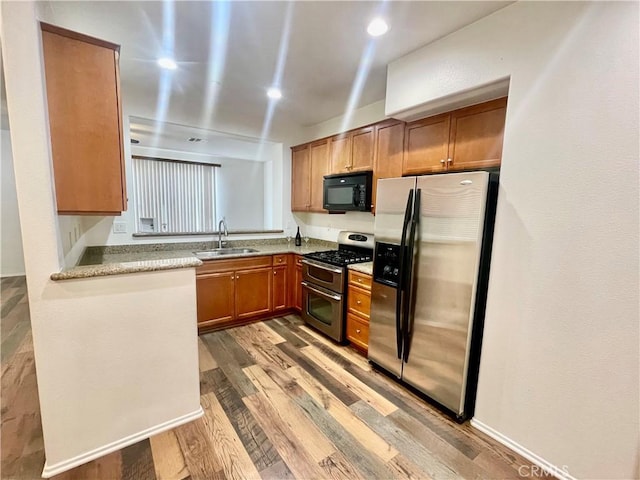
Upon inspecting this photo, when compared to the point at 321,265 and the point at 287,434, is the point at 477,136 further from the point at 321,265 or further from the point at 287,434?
the point at 287,434

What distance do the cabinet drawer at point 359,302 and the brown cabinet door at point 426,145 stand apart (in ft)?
3.99

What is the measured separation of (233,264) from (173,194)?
2472 millimetres

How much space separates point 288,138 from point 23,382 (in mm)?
3832

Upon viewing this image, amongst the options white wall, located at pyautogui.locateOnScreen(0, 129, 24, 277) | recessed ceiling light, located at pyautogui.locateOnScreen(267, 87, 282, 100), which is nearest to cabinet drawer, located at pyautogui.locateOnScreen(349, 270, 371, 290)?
recessed ceiling light, located at pyautogui.locateOnScreen(267, 87, 282, 100)

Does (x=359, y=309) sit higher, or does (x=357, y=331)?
(x=359, y=309)

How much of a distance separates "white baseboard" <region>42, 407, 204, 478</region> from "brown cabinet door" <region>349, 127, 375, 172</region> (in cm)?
264

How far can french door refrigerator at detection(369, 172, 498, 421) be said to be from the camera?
73.9 inches

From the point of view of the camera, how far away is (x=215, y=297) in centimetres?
328

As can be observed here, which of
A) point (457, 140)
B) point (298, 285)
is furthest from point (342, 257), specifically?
point (457, 140)

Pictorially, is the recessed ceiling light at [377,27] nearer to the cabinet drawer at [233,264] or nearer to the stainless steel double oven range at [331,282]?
the stainless steel double oven range at [331,282]

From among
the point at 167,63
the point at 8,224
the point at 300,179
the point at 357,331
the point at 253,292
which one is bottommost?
the point at 357,331

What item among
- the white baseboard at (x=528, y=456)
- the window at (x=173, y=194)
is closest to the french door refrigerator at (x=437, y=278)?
the white baseboard at (x=528, y=456)

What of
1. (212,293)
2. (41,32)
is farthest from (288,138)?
(41,32)

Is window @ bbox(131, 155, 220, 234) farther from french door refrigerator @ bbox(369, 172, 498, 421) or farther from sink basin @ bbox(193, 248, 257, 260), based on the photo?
french door refrigerator @ bbox(369, 172, 498, 421)
